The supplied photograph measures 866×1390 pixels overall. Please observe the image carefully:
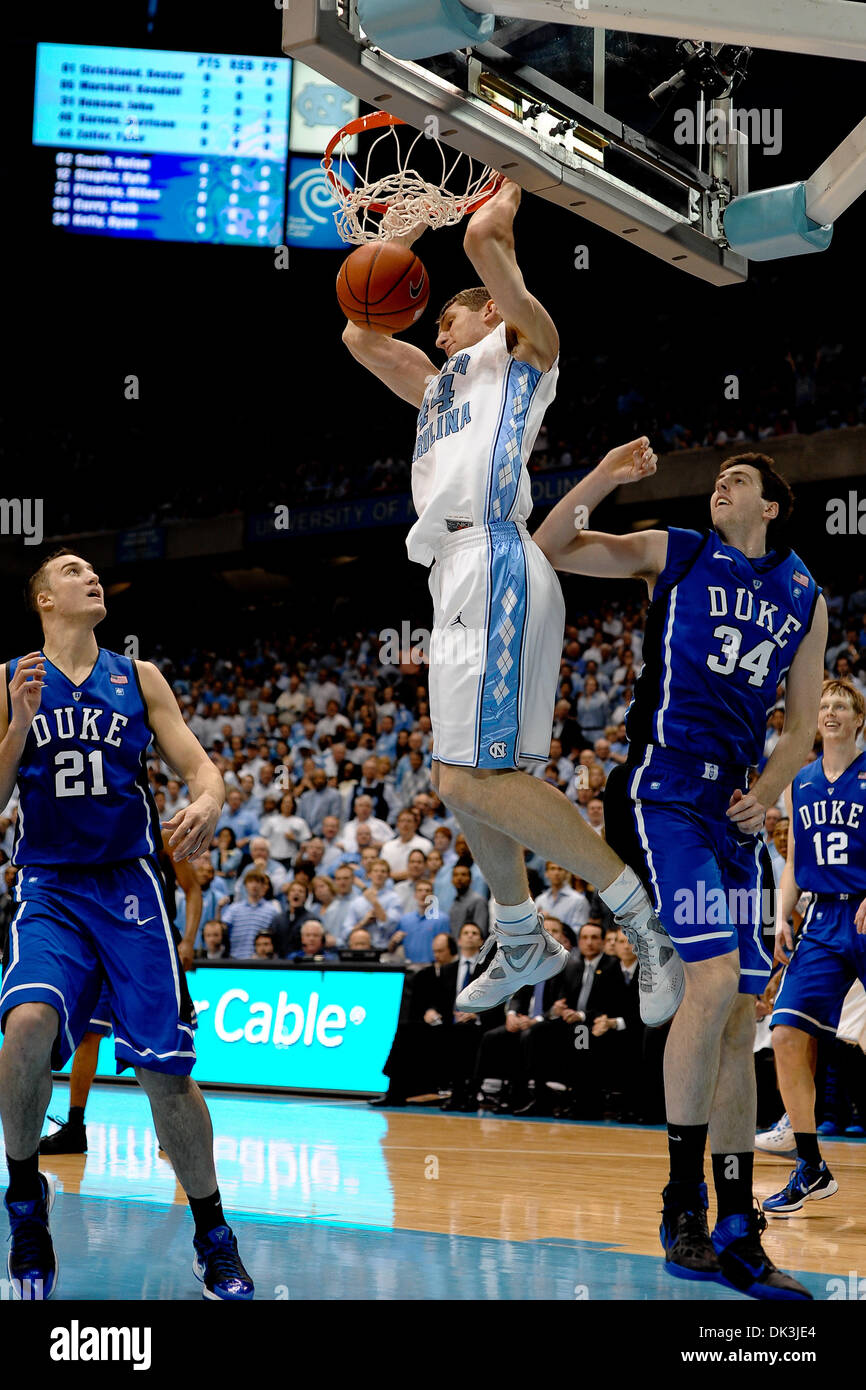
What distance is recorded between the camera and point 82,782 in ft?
16.0

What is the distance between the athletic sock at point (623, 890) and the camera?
4.80m

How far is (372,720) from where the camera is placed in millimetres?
19609

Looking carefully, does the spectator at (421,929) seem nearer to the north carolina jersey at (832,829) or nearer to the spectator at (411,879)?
the spectator at (411,879)

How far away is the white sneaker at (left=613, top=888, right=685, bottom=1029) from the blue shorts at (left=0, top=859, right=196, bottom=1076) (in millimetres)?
1554

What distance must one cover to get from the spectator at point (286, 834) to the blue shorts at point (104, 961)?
11.5m

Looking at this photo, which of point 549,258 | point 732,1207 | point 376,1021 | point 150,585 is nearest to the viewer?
point 732,1207

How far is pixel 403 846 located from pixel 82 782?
9.81m

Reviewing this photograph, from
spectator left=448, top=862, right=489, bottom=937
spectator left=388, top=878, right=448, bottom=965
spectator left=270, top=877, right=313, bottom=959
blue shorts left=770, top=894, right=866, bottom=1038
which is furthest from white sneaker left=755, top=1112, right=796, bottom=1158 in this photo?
spectator left=270, top=877, right=313, bottom=959

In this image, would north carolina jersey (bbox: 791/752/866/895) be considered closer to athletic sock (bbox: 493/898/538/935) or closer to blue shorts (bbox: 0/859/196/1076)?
athletic sock (bbox: 493/898/538/935)

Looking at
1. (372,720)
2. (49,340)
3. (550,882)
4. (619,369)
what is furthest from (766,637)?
(49,340)

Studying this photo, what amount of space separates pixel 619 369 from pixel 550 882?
15.1 m

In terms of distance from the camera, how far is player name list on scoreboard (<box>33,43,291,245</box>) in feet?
60.6

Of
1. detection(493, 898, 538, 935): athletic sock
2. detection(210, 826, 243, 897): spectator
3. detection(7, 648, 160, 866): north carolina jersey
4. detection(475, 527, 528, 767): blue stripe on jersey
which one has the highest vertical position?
detection(475, 527, 528, 767): blue stripe on jersey
